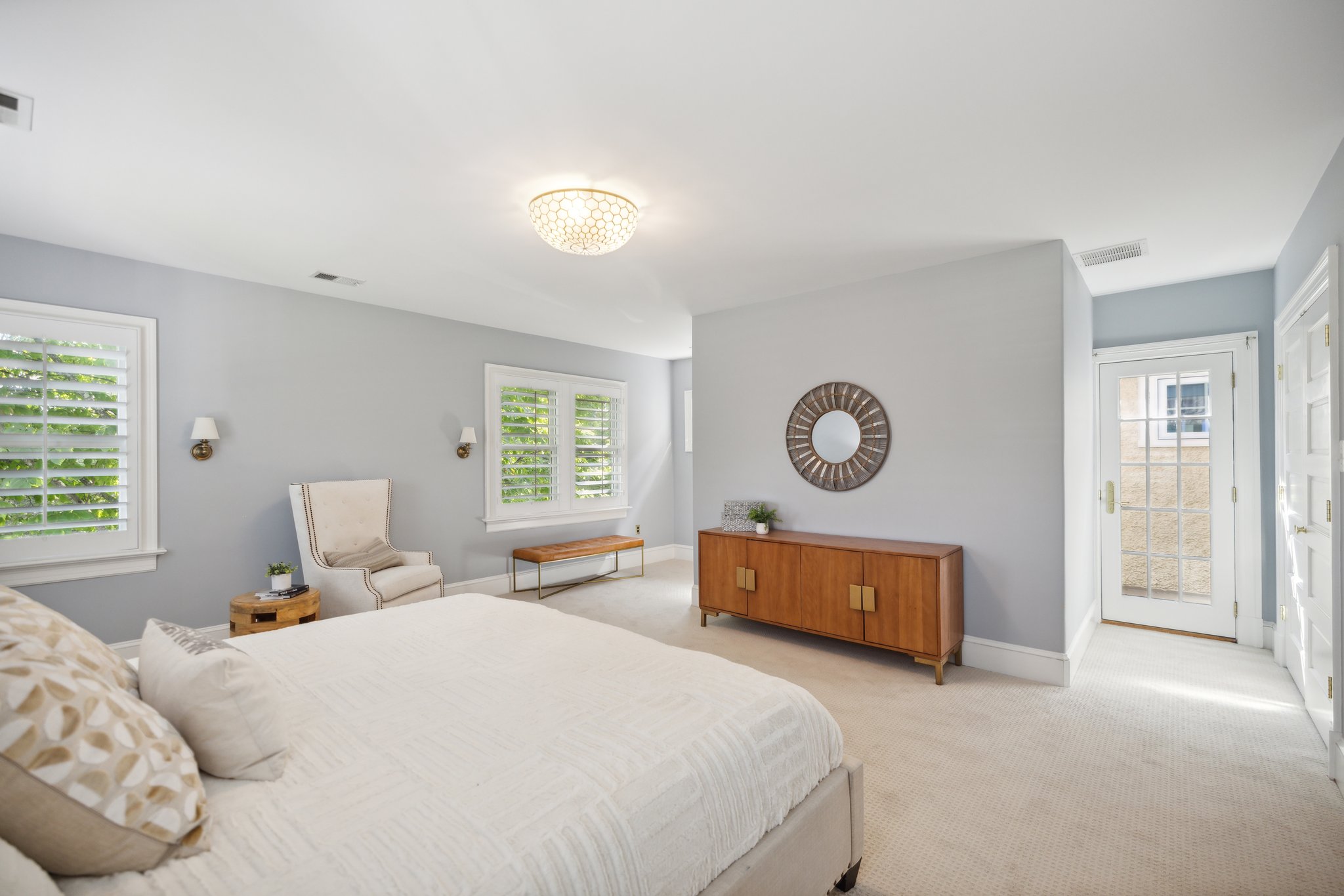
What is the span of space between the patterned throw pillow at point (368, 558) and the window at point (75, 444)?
3.22ft

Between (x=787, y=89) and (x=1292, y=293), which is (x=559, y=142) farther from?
(x=1292, y=293)

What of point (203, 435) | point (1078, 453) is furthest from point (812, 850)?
point (203, 435)

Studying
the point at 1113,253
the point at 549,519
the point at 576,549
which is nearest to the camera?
the point at 1113,253

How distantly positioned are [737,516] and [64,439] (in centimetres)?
416

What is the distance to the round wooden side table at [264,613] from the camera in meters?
3.43

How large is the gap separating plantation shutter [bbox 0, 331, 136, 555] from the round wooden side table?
0.86m

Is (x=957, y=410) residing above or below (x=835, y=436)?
above

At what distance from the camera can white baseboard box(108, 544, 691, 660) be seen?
17.2ft

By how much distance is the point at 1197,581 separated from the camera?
169 inches

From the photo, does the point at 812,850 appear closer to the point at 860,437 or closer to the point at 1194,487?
the point at 860,437

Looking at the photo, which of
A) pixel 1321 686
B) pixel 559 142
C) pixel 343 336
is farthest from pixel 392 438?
pixel 1321 686

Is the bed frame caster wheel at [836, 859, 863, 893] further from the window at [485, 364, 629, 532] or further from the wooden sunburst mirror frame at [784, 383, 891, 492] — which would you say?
the window at [485, 364, 629, 532]

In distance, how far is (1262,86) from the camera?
2062mm

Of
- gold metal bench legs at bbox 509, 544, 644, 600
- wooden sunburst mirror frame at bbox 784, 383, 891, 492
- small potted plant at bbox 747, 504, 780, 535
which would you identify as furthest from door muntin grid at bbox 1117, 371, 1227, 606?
gold metal bench legs at bbox 509, 544, 644, 600
